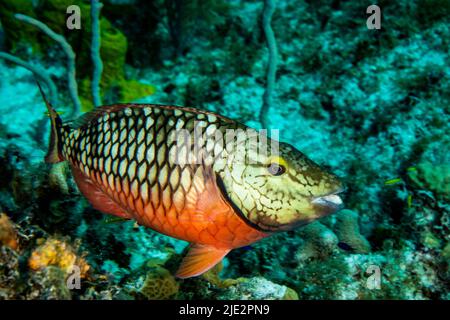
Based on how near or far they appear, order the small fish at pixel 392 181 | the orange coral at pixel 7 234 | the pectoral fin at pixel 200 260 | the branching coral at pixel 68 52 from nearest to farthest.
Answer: the pectoral fin at pixel 200 260 < the orange coral at pixel 7 234 < the small fish at pixel 392 181 < the branching coral at pixel 68 52

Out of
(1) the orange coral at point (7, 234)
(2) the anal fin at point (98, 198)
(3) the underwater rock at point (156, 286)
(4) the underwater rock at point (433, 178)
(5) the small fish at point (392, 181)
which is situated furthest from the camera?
(5) the small fish at point (392, 181)

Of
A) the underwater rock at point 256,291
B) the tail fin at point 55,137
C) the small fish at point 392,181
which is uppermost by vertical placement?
the tail fin at point 55,137

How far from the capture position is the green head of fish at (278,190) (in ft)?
7.01

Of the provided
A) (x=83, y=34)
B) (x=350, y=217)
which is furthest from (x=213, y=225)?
(x=83, y=34)

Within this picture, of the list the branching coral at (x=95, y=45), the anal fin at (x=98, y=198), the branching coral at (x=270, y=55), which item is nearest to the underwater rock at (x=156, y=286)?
the anal fin at (x=98, y=198)

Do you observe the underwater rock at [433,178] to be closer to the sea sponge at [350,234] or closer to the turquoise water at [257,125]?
the turquoise water at [257,125]

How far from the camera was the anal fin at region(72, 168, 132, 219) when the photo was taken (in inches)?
102

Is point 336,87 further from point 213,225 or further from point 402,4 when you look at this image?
point 213,225

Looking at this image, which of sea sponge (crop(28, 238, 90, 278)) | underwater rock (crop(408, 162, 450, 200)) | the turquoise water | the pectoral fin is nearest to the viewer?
the pectoral fin

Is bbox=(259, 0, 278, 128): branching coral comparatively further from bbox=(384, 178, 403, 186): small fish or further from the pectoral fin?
the pectoral fin

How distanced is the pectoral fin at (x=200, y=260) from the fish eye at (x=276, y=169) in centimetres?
55

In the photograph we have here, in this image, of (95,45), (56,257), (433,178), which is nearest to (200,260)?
(56,257)

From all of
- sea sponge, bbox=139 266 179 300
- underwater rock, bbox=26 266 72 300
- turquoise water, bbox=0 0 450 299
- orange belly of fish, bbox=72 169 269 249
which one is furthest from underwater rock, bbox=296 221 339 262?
underwater rock, bbox=26 266 72 300
